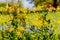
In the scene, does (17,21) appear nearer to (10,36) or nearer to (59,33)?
(10,36)

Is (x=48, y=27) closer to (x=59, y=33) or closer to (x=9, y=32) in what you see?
(x=9, y=32)

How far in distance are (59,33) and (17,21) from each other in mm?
2939

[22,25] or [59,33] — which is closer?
[22,25]

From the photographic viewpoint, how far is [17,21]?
6055mm

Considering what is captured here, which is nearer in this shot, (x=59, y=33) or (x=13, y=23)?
(x=13, y=23)

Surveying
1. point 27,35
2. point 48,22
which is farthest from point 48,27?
point 27,35

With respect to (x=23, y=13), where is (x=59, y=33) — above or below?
below

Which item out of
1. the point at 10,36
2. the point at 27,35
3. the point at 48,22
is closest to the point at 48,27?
the point at 48,22

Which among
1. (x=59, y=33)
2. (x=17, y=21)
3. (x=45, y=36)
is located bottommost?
(x=59, y=33)

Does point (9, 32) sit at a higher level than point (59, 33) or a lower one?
higher

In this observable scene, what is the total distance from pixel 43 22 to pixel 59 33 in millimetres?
2673

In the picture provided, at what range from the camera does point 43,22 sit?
612 centimetres

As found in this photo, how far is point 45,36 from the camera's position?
20.4ft

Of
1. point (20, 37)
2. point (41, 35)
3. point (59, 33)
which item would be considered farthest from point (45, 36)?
point (59, 33)
